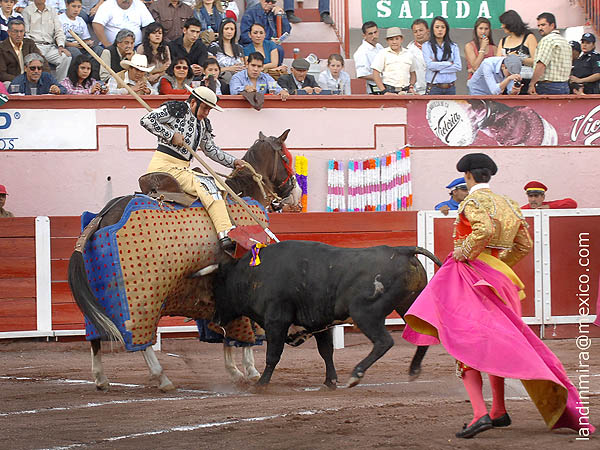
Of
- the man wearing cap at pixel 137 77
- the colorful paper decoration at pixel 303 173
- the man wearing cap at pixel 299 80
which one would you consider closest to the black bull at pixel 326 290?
the man wearing cap at pixel 137 77

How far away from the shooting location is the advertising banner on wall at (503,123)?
10.9 m

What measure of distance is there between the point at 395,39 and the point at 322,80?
3.14 ft

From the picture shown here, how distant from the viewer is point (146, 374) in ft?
24.1

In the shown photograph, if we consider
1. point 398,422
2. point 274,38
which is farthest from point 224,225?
point 274,38

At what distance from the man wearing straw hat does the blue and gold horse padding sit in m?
0.11

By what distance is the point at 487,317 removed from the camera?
14.7ft

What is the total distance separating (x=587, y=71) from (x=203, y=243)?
6741 millimetres

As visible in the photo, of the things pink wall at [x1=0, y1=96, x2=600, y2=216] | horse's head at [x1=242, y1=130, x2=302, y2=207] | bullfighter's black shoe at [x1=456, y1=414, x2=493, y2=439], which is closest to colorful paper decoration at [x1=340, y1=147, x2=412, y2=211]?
pink wall at [x1=0, y1=96, x2=600, y2=216]

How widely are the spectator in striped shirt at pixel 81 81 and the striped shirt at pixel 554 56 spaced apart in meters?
4.81

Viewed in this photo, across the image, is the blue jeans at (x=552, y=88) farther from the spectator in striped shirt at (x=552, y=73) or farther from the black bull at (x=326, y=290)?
the black bull at (x=326, y=290)

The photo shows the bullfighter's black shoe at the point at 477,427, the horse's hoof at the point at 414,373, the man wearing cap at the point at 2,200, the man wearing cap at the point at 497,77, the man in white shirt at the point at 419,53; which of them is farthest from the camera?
the man in white shirt at the point at 419,53

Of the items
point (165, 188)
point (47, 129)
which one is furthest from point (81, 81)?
point (165, 188)

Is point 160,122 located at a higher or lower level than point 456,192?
higher

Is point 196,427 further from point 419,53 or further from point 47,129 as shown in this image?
point 419,53
